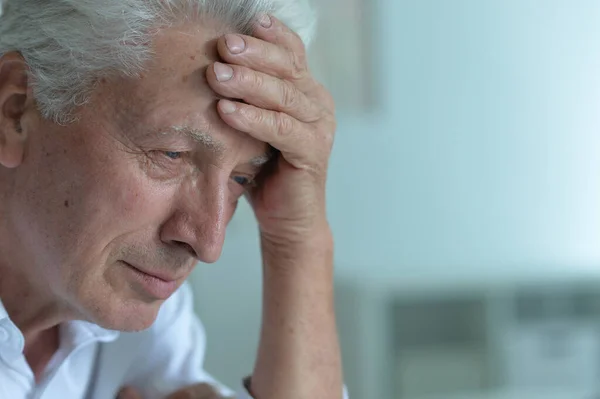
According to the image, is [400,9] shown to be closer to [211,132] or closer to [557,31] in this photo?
[557,31]

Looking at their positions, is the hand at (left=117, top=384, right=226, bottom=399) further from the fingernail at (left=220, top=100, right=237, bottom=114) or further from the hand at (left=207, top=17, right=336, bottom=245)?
the fingernail at (left=220, top=100, right=237, bottom=114)

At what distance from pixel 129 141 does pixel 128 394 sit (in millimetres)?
421

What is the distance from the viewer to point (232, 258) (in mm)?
3434

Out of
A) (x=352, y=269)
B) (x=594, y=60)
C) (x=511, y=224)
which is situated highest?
(x=594, y=60)

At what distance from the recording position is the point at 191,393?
3.51 ft

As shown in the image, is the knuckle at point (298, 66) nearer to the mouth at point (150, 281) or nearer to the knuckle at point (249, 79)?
the knuckle at point (249, 79)

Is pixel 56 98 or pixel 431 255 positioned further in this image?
pixel 431 255

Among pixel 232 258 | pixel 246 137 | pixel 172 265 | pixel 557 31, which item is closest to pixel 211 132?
pixel 246 137

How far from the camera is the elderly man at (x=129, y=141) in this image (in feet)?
2.78

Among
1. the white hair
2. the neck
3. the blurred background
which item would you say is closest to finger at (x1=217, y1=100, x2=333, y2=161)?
the white hair

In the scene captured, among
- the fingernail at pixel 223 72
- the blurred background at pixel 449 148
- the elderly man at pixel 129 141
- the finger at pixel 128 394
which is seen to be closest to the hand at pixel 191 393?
the finger at pixel 128 394

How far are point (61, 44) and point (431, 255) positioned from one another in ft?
9.52

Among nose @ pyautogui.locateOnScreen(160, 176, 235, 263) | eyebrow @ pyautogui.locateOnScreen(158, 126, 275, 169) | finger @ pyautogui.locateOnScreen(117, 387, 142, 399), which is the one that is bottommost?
finger @ pyautogui.locateOnScreen(117, 387, 142, 399)

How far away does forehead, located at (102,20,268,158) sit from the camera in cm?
84
